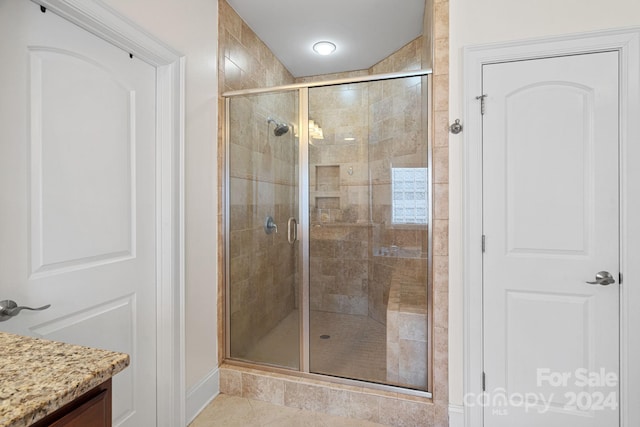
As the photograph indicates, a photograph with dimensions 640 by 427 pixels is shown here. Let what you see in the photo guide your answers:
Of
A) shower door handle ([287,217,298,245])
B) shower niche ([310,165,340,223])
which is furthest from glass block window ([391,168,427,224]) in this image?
shower door handle ([287,217,298,245])

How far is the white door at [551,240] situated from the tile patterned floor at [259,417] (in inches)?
34.3

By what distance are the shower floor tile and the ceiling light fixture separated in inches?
92.8

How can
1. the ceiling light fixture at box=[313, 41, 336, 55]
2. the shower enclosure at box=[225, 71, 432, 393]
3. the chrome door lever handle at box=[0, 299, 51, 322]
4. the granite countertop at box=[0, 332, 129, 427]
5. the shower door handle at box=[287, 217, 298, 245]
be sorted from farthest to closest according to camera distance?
1. the ceiling light fixture at box=[313, 41, 336, 55]
2. the shower door handle at box=[287, 217, 298, 245]
3. the shower enclosure at box=[225, 71, 432, 393]
4. the chrome door lever handle at box=[0, 299, 51, 322]
5. the granite countertop at box=[0, 332, 129, 427]

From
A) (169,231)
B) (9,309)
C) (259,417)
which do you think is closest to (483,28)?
(169,231)

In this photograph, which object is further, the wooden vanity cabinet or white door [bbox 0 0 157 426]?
white door [bbox 0 0 157 426]

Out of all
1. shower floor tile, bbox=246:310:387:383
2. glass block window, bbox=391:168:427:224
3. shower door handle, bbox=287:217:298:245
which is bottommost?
shower floor tile, bbox=246:310:387:383

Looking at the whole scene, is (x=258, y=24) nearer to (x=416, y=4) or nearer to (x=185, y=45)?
(x=185, y=45)

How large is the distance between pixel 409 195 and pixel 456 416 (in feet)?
4.18

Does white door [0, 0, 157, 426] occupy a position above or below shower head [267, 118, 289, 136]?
below

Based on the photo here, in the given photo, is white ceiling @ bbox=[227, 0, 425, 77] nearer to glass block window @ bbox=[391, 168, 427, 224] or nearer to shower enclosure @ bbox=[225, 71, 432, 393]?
shower enclosure @ bbox=[225, 71, 432, 393]

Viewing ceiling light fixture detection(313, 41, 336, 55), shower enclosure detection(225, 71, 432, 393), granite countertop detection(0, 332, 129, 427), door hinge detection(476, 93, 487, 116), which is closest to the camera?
granite countertop detection(0, 332, 129, 427)

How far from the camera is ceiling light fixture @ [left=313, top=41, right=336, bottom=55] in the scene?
2977mm

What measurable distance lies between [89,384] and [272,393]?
1668mm

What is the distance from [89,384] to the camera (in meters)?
0.62
